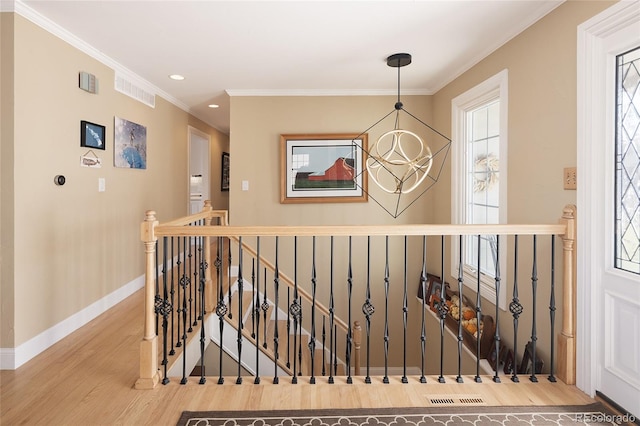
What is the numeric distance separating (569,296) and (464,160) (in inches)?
69.1

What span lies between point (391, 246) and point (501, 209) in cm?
163

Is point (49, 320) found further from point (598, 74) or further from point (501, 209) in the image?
point (598, 74)

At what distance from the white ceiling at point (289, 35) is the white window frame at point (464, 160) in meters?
0.29

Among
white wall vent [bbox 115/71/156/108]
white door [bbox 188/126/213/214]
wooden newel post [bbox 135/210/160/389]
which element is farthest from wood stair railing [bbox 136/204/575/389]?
white door [bbox 188/126/213/214]

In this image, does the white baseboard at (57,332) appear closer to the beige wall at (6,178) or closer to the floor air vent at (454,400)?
the beige wall at (6,178)

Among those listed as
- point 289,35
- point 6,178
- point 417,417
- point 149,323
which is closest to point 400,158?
point 289,35

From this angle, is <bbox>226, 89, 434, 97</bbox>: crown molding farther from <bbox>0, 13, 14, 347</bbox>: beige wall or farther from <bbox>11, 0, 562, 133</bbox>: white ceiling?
<bbox>0, 13, 14, 347</bbox>: beige wall

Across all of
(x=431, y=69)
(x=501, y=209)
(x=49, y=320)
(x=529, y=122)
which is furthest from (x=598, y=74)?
(x=49, y=320)

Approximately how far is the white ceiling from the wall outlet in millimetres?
1009

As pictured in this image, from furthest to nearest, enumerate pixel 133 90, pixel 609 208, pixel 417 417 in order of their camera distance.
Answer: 1. pixel 133 90
2. pixel 609 208
3. pixel 417 417

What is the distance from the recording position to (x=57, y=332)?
2.66 metres

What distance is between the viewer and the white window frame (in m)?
2.73

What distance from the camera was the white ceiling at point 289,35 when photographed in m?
2.27

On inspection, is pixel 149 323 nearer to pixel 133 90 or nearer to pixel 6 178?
pixel 6 178
